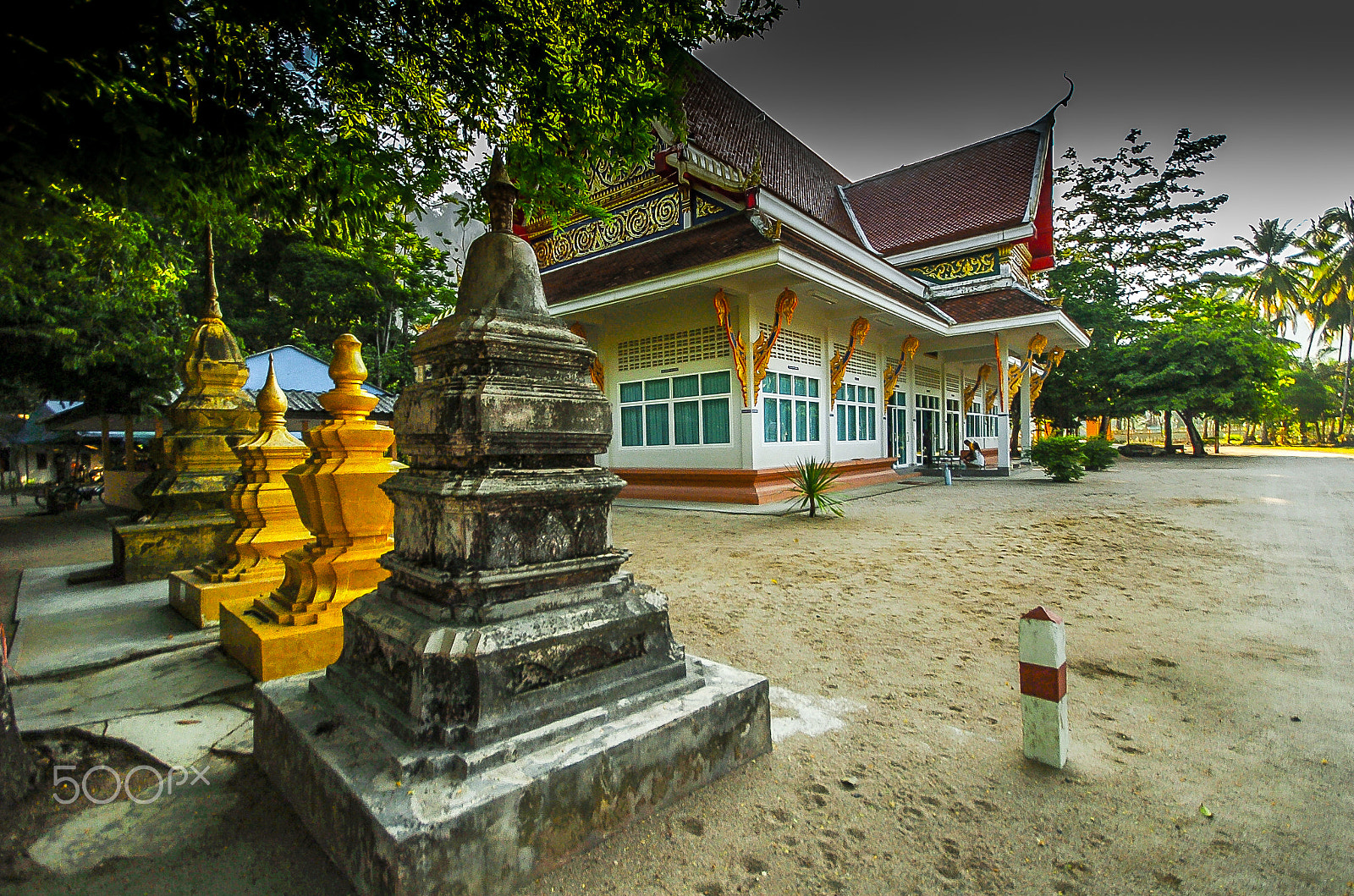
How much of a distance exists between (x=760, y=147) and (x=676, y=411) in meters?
7.77

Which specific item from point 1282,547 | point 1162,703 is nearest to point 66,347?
point 1162,703

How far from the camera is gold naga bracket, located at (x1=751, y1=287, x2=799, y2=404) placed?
10.3 m

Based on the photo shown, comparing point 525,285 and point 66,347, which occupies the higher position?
point 66,347

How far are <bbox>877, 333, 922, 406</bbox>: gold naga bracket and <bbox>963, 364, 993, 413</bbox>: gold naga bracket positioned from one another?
6508mm

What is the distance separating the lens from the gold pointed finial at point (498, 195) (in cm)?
214

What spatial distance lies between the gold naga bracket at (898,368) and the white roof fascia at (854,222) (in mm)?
3810

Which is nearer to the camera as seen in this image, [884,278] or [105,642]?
[105,642]

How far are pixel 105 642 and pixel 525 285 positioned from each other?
126 inches

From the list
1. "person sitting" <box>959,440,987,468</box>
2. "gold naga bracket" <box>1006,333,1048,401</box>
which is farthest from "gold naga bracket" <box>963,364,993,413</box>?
"person sitting" <box>959,440,987,468</box>

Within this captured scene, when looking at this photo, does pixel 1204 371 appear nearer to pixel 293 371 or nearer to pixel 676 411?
pixel 676 411

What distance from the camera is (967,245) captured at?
53.6 feet

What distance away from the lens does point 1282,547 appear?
5957mm

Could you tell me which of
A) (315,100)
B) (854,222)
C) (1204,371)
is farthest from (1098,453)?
(315,100)

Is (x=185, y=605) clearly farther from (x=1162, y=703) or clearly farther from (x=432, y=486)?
(x=1162, y=703)
